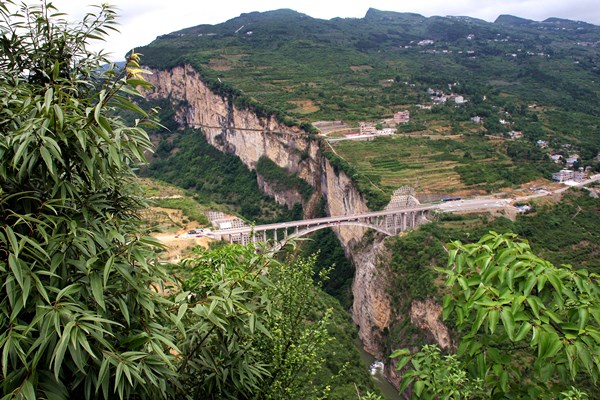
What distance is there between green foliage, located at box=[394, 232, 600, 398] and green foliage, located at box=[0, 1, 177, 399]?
1931mm

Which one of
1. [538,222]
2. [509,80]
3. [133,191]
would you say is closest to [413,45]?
[509,80]

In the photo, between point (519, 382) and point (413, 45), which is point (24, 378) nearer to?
point (519, 382)

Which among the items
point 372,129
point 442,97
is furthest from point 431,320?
point 442,97

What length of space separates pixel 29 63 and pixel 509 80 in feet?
267

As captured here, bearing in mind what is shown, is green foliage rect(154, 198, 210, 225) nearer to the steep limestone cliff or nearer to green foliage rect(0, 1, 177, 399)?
the steep limestone cliff

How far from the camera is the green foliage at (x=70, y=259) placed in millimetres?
2920

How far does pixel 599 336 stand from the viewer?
109 inches

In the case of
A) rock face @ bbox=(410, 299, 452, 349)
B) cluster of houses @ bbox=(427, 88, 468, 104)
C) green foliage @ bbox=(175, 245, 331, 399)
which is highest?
green foliage @ bbox=(175, 245, 331, 399)

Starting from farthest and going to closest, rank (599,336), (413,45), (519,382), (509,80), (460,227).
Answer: (413,45)
(509,80)
(460,227)
(519,382)
(599,336)

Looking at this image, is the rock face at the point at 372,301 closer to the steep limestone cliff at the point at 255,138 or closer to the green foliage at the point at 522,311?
the steep limestone cliff at the point at 255,138

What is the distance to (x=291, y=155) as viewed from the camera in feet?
145

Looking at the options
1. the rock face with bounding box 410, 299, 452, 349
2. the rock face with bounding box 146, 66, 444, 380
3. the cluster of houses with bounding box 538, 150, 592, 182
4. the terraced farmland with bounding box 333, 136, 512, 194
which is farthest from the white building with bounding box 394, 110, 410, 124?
the rock face with bounding box 410, 299, 452, 349

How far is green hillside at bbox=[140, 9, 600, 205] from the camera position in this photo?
124 ft

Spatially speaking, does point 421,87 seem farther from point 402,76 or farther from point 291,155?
point 291,155
